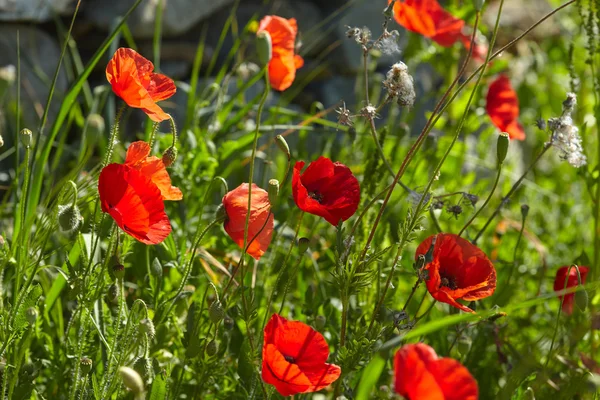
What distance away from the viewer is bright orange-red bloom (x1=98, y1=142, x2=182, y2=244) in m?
1.23

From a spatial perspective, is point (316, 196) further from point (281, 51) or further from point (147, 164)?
point (281, 51)

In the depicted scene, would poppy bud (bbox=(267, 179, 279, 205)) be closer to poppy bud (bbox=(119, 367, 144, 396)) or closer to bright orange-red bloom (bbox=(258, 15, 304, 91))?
poppy bud (bbox=(119, 367, 144, 396))

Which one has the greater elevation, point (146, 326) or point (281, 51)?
point (281, 51)

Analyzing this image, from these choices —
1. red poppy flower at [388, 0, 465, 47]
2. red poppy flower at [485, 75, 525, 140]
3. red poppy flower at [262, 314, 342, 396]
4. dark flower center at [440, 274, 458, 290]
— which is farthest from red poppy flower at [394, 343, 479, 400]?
red poppy flower at [485, 75, 525, 140]

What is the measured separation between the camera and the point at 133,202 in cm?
124

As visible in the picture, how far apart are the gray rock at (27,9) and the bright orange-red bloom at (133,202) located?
1536 millimetres

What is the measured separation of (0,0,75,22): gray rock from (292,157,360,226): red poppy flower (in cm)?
152

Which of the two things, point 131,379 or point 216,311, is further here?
point 216,311

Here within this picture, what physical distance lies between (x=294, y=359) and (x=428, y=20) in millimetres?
1064

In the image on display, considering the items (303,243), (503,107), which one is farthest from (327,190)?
(503,107)

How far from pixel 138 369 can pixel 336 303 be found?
64 centimetres

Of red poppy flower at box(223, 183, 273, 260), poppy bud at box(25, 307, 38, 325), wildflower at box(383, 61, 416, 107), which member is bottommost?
poppy bud at box(25, 307, 38, 325)

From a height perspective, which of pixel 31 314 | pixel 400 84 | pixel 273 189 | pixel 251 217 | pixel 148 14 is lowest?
pixel 148 14

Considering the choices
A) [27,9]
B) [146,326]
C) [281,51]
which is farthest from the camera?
[27,9]
